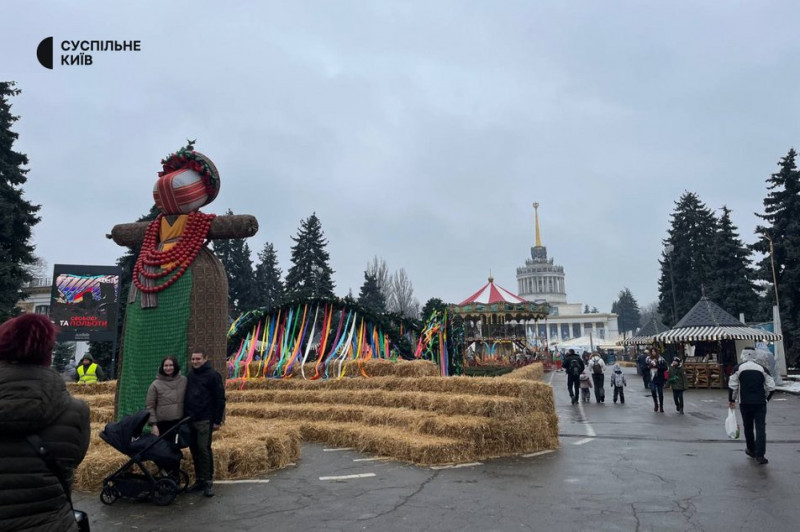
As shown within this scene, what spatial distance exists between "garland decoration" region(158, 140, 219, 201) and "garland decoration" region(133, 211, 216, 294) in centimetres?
53

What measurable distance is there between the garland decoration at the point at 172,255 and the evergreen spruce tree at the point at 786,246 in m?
31.3

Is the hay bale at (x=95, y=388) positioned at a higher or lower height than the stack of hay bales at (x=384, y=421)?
higher

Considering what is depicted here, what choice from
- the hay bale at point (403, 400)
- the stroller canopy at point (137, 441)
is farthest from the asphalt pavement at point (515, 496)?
the hay bale at point (403, 400)

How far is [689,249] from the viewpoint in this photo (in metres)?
44.8

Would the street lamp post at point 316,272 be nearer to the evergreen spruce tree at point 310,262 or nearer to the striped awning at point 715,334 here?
the evergreen spruce tree at point 310,262

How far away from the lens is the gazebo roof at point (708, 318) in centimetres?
2391

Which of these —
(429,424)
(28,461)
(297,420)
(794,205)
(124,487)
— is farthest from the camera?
(794,205)

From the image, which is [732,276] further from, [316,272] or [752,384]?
[752,384]

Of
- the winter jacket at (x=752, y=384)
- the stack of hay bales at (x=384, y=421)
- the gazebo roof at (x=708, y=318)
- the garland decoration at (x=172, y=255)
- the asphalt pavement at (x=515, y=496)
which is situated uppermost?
the garland decoration at (x=172, y=255)

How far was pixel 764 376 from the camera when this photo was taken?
7.71 meters

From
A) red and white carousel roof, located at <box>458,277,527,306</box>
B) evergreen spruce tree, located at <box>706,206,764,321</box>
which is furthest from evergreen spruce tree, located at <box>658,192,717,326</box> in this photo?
red and white carousel roof, located at <box>458,277,527,306</box>

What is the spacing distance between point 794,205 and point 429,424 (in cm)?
3223

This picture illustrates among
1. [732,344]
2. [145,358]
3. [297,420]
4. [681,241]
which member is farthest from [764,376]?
[681,241]

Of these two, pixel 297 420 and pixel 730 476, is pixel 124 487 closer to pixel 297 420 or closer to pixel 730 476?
pixel 297 420
